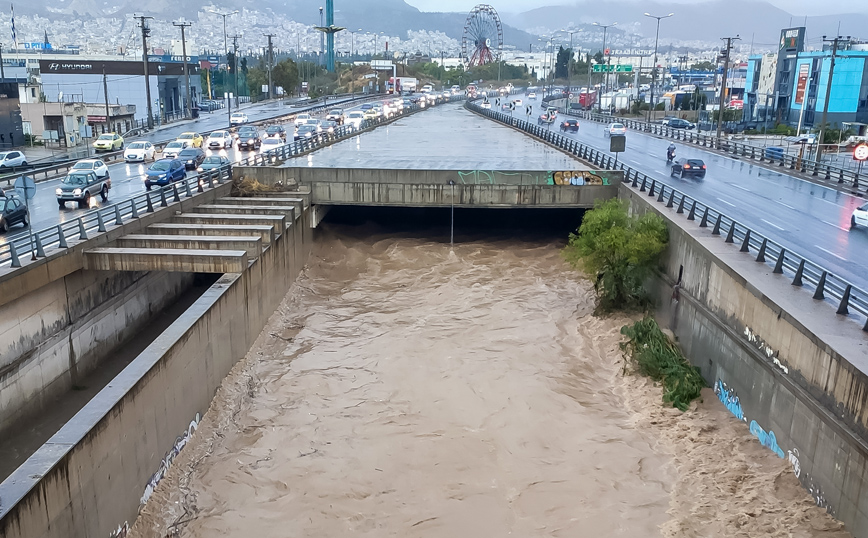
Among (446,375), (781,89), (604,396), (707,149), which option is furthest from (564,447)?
(781,89)

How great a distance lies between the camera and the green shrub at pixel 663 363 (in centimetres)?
1955

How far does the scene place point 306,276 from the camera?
108 ft

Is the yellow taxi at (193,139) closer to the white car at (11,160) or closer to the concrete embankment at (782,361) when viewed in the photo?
the white car at (11,160)

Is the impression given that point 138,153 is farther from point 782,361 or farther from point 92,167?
point 782,361

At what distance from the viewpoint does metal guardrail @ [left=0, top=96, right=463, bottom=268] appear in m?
20.2

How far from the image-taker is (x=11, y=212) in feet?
83.5

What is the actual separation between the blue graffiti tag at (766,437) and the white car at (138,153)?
41920 millimetres

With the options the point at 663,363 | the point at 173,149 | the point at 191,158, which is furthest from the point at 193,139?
the point at 663,363

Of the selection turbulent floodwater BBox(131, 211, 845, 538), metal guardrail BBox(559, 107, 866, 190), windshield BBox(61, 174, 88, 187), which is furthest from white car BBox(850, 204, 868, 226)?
windshield BBox(61, 174, 88, 187)

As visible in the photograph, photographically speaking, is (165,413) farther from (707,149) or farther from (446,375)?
(707,149)

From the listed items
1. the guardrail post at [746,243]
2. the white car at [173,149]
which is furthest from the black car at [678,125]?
the guardrail post at [746,243]

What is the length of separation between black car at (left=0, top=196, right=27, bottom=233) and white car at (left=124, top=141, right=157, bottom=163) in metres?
21.8

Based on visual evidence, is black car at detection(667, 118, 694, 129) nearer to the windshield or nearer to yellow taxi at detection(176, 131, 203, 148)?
yellow taxi at detection(176, 131, 203, 148)

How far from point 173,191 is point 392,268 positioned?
1048 cm
